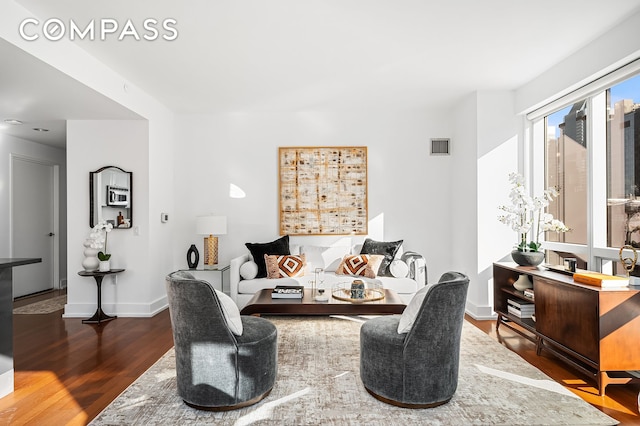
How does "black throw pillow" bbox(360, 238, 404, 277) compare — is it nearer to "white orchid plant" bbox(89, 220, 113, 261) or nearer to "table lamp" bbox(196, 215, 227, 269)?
"table lamp" bbox(196, 215, 227, 269)

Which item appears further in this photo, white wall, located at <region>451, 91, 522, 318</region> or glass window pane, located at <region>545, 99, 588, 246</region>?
white wall, located at <region>451, 91, 522, 318</region>

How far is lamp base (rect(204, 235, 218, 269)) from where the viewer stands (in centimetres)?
529

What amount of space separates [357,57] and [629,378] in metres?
3.26

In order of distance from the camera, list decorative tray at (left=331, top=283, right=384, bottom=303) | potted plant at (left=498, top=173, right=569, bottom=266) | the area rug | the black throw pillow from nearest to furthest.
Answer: the area rug, decorative tray at (left=331, top=283, right=384, bottom=303), potted plant at (left=498, top=173, right=569, bottom=266), the black throw pillow

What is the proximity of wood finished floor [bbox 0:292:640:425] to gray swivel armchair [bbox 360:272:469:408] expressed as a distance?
103 centimetres

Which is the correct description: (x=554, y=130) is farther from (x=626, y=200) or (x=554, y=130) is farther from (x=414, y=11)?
(x=414, y=11)

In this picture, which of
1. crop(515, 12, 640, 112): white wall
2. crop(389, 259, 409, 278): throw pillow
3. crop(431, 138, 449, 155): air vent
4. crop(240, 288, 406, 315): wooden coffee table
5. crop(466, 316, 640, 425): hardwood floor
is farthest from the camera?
crop(431, 138, 449, 155): air vent

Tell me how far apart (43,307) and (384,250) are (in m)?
4.58

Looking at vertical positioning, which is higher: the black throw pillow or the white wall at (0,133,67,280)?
the white wall at (0,133,67,280)

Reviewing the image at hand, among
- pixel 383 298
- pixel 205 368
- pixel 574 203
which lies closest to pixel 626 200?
pixel 574 203

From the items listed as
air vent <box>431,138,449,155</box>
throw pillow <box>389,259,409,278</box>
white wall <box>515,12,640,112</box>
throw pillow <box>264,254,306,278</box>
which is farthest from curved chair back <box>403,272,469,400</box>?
air vent <box>431,138,449,155</box>

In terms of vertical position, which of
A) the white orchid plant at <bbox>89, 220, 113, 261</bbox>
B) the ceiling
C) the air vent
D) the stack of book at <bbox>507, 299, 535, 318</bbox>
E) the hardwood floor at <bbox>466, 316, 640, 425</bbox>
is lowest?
the hardwood floor at <bbox>466, 316, 640, 425</bbox>

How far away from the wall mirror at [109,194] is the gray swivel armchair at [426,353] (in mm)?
3745

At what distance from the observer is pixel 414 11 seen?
292cm
